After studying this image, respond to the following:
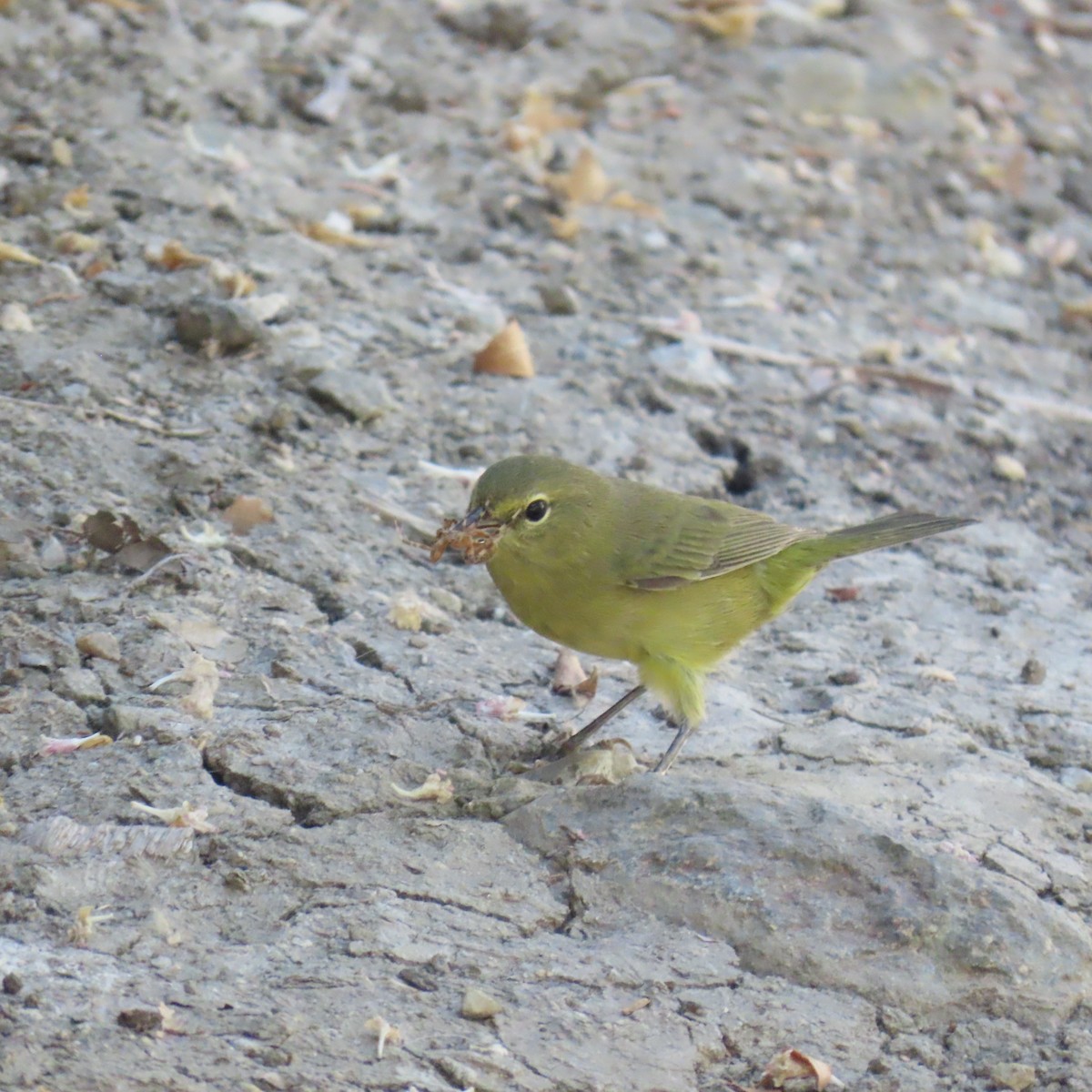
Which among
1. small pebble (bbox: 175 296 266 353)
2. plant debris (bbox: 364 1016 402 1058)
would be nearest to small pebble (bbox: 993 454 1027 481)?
small pebble (bbox: 175 296 266 353)

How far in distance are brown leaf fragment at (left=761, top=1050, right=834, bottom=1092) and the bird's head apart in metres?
1.58

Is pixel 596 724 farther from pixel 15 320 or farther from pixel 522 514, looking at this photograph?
pixel 15 320

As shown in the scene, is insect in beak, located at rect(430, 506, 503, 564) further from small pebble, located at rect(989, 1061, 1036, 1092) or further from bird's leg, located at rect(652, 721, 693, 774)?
small pebble, located at rect(989, 1061, 1036, 1092)

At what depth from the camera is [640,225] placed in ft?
23.5

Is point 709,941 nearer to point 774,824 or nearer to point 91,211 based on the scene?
point 774,824

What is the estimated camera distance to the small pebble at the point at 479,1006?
3.07m

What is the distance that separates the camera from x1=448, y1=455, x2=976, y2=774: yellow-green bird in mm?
4266

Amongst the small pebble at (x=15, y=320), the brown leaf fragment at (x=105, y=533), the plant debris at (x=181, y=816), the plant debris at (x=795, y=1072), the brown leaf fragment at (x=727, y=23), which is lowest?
the small pebble at (x=15, y=320)

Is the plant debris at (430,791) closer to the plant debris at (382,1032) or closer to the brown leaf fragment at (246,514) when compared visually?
the plant debris at (382,1032)

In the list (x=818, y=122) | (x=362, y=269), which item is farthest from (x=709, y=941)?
(x=818, y=122)

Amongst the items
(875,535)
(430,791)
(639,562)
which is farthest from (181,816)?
(875,535)

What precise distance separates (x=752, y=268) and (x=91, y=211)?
2.88 m

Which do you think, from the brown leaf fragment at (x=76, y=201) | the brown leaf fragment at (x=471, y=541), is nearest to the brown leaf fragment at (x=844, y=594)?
the brown leaf fragment at (x=471, y=541)

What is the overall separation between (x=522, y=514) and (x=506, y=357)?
1.75m
